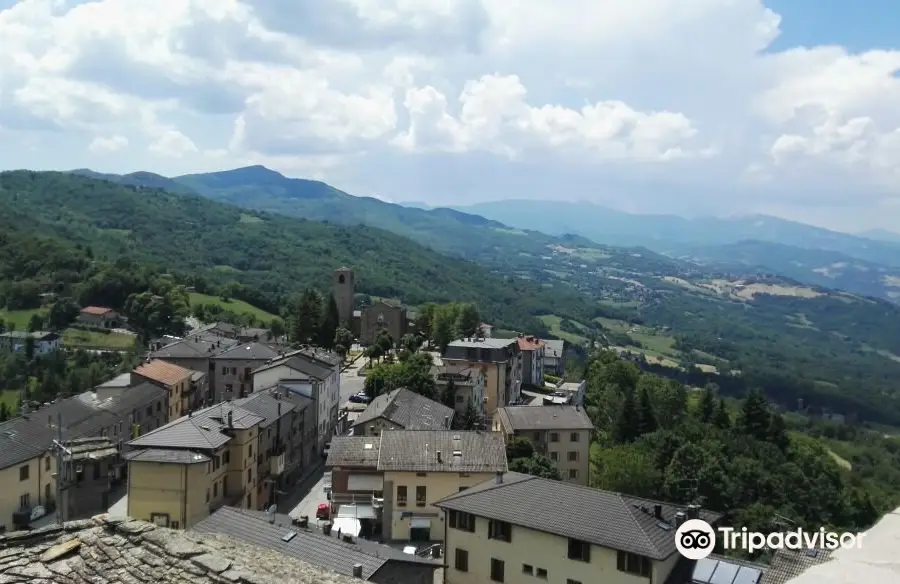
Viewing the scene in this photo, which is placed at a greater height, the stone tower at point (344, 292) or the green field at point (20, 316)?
the stone tower at point (344, 292)

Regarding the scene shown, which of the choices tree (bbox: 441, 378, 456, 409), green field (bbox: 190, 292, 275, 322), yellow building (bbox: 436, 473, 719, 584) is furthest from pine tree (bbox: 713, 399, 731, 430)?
green field (bbox: 190, 292, 275, 322)

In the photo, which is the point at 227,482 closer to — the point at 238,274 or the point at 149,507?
the point at 149,507

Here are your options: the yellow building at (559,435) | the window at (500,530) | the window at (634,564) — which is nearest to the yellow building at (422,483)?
the window at (500,530)

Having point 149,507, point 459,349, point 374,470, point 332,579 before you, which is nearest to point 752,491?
point 459,349

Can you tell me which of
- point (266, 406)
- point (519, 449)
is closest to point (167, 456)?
point (266, 406)

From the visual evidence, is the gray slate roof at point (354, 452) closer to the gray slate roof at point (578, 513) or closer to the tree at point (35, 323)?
the gray slate roof at point (578, 513)
